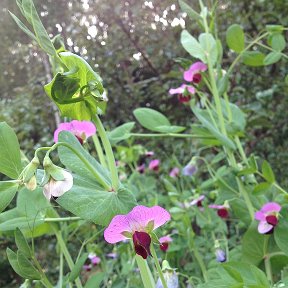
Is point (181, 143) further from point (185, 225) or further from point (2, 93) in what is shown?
point (2, 93)

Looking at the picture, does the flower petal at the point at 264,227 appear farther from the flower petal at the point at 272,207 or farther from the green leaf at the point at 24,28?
the green leaf at the point at 24,28

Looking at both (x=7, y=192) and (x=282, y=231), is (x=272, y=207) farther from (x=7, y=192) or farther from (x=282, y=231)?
(x=7, y=192)

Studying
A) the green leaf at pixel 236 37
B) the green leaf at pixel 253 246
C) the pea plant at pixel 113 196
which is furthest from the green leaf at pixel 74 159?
the green leaf at pixel 236 37

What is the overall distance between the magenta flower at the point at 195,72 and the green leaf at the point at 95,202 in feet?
1.70

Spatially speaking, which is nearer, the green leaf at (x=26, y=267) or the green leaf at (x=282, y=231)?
the green leaf at (x=26, y=267)

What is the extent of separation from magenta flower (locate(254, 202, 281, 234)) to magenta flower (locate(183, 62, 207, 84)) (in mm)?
342

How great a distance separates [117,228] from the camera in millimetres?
551

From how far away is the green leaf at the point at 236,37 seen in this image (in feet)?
3.58

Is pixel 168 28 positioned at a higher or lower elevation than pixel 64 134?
lower

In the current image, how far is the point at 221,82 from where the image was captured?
105 centimetres

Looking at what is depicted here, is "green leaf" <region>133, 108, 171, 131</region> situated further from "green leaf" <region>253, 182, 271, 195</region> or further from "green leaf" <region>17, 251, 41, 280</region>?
"green leaf" <region>17, 251, 41, 280</region>

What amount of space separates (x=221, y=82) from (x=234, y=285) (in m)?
0.56

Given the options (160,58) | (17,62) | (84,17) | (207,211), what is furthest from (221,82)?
(17,62)

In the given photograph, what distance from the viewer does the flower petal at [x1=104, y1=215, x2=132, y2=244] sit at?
542 mm
